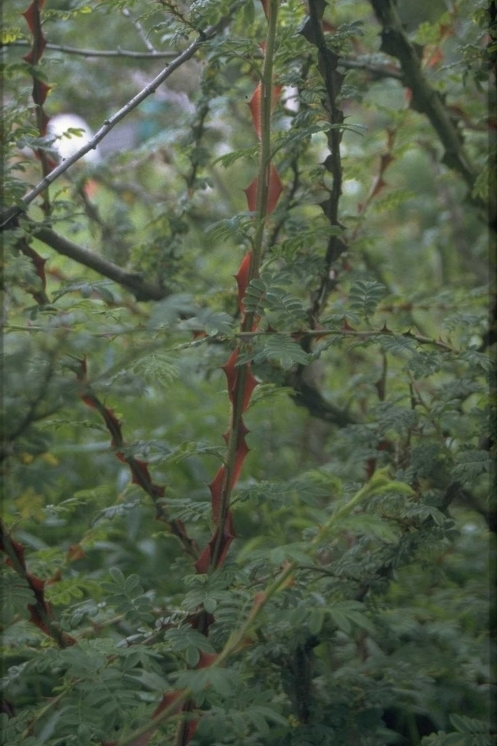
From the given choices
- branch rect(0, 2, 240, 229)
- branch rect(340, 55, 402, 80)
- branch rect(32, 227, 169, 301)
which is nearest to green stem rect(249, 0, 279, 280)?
branch rect(0, 2, 240, 229)

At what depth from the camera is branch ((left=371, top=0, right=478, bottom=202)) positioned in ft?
4.70

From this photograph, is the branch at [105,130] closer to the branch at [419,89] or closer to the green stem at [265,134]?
the green stem at [265,134]

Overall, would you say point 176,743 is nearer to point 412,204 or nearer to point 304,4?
point 304,4

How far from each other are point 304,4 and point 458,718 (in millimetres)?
988

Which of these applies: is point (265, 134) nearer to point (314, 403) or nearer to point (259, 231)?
point (259, 231)

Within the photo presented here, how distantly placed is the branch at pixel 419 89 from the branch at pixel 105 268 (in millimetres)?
580

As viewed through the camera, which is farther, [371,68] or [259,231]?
[371,68]

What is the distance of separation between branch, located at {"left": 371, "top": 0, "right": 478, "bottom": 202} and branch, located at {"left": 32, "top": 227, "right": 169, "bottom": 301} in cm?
58

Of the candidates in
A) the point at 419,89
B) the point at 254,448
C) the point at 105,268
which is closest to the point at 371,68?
the point at 419,89

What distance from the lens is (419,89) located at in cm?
153

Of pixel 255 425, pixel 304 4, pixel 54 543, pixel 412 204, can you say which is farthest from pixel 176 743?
pixel 412 204

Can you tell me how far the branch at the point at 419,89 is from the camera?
143cm

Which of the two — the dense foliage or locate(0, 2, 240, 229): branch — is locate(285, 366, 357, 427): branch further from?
locate(0, 2, 240, 229): branch

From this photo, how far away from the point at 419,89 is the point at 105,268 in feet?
2.15
